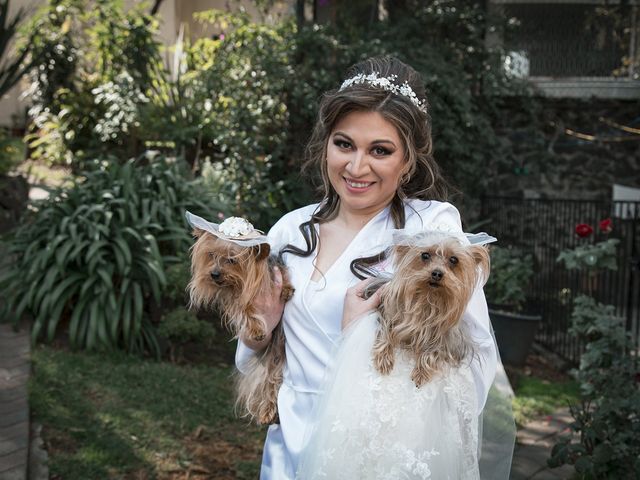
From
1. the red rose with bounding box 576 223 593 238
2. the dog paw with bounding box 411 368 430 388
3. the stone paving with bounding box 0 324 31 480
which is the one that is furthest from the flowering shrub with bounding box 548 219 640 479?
the stone paving with bounding box 0 324 31 480

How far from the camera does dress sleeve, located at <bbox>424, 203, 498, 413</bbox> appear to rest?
1995 mm

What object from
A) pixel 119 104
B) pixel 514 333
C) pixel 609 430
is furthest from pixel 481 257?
pixel 119 104

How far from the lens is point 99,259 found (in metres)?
6.03

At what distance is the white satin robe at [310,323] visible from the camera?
7.18 feet

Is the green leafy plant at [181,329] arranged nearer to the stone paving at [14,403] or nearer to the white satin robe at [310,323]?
the stone paving at [14,403]

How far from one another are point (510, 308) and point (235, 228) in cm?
566

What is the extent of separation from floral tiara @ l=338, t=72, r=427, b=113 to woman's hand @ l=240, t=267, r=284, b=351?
0.59 metres

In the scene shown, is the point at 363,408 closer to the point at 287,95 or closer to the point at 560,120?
the point at 287,95

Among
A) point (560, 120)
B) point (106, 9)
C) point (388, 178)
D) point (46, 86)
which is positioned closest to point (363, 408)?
point (388, 178)

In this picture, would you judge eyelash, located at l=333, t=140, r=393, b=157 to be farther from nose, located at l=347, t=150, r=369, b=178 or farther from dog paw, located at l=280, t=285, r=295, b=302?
dog paw, located at l=280, t=285, r=295, b=302

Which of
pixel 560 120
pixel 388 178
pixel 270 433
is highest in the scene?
pixel 560 120

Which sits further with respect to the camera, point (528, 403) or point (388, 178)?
point (528, 403)

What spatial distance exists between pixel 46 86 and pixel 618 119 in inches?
324

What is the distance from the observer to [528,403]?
6.08 meters
